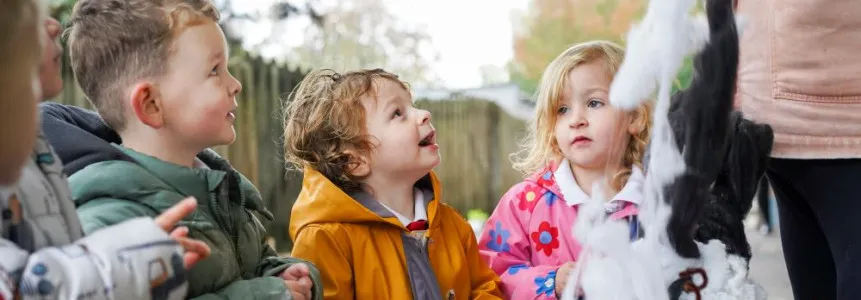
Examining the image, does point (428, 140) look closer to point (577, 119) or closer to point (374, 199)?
point (374, 199)

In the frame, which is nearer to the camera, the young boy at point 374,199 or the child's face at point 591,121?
the young boy at point 374,199

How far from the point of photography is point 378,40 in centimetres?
2662

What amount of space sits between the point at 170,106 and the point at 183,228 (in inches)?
Result: 19.7

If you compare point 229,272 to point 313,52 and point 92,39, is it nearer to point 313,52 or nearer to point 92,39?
point 92,39

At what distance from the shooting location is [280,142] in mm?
6055

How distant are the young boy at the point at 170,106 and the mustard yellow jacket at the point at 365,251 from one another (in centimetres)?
34

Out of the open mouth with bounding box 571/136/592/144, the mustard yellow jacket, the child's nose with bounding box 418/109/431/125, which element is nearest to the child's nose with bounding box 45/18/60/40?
the mustard yellow jacket

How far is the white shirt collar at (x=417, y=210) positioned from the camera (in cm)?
250

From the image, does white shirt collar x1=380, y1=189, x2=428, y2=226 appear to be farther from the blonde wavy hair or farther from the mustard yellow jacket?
the blonde wavy hair

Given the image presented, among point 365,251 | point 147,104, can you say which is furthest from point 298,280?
point 147,104

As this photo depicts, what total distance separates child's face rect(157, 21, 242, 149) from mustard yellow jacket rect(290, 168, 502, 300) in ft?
1.50

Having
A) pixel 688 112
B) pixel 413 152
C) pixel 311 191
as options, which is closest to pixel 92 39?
pixel 311 191

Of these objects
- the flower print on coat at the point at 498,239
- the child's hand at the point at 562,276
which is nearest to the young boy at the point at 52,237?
the child's hand at the point at 562,276

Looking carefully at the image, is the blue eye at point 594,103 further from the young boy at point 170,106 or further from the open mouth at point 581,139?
the young boy at point 170,106
